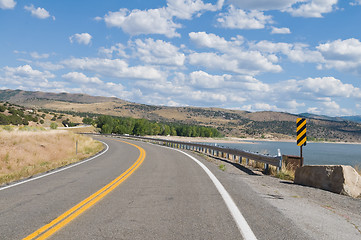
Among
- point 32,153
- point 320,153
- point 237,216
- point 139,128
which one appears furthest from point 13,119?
point 237,216

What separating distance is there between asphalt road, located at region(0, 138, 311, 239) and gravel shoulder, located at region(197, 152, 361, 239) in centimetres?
26

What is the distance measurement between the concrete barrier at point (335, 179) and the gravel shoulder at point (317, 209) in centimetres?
38

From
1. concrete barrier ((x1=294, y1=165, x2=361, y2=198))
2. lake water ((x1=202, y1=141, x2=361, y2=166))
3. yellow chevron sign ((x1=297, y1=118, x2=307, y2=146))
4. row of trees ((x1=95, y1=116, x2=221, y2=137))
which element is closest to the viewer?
concrete barrier ((x1=294, y1=165, x2=361, y2=198))

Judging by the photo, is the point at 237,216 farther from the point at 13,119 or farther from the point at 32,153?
the point at 13,119

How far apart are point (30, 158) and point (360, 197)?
1870 cm

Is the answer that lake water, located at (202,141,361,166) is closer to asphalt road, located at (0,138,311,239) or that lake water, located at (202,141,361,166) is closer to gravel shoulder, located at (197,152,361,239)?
gravel shoulder, located at (197,152,361,239)

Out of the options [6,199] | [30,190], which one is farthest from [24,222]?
[30,190]

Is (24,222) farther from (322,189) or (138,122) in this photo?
(138,122)

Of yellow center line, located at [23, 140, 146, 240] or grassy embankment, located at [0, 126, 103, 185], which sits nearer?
yellow center line, located at [23, 140, 146, 240]

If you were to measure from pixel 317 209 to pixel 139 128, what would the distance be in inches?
4938

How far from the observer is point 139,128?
130625 mm

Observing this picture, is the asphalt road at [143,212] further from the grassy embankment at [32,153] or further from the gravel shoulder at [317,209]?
the grassy embankment at [32,153]

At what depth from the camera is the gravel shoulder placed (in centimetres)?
513

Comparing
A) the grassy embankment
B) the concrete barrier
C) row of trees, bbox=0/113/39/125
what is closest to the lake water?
the concrete barrier
